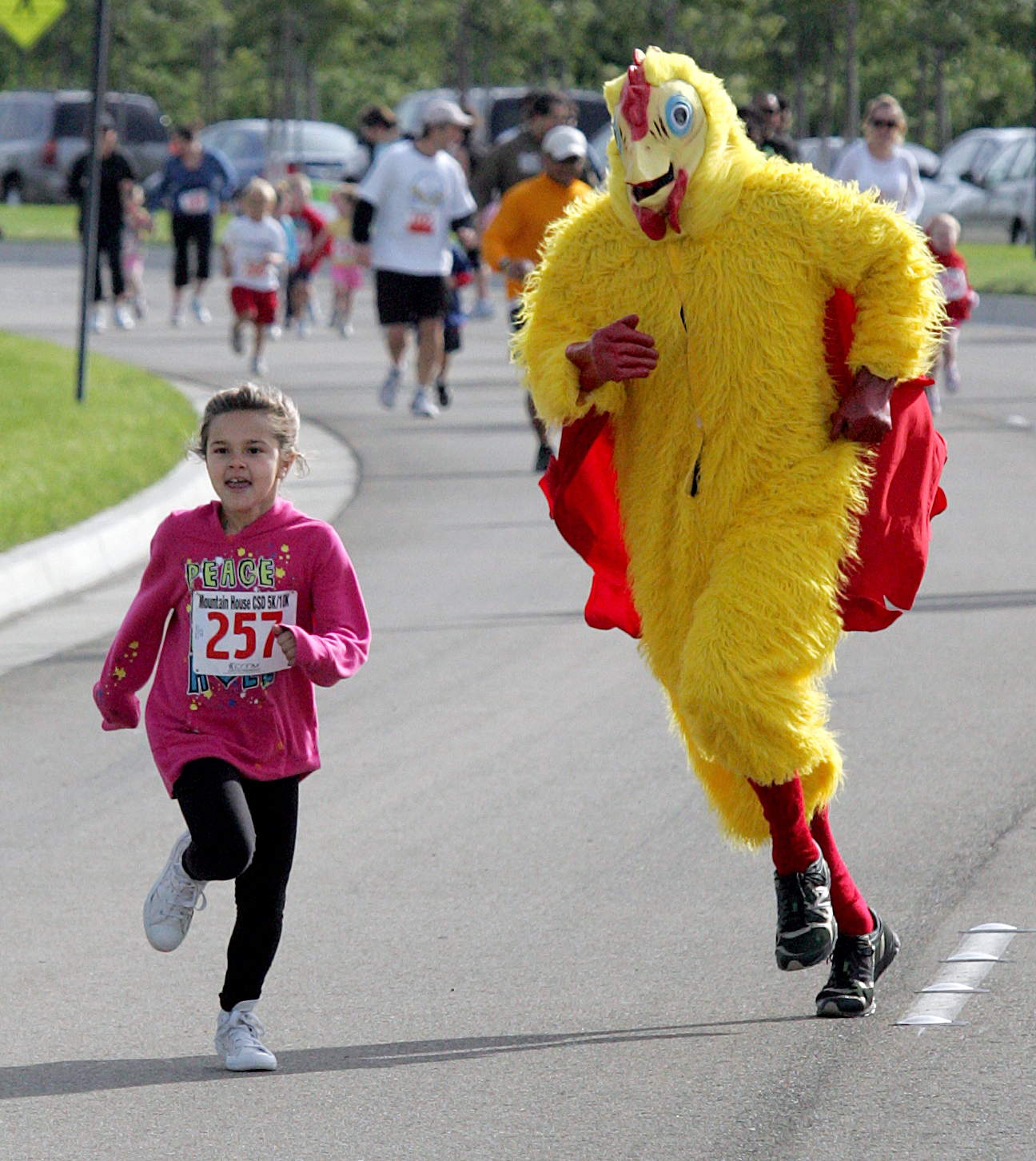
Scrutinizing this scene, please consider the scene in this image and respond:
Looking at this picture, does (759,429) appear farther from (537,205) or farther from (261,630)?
(537,205)

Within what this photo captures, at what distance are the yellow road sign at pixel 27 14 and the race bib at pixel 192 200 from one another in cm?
344

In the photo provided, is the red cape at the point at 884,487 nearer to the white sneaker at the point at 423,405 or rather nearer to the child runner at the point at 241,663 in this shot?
the child runner at the point at 241,663

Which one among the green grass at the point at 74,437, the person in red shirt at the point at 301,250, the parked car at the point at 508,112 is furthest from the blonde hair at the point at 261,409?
the parked car at the point at 508,112

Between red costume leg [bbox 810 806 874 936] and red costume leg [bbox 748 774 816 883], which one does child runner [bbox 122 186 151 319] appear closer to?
red costume leg [bbox 810 806 874 936]

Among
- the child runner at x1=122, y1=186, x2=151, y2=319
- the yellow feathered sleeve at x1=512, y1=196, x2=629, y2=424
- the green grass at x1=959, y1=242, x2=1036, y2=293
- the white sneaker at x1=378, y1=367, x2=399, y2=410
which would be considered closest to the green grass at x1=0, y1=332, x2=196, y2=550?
the white sneaker at x1=378, y1=367, x2=399, y2=410

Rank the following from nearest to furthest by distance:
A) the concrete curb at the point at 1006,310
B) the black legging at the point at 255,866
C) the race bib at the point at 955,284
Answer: the black legging at the point at 255,866 < the race bib at the point at 955,284 < the concrete curb at the point at 1006,310

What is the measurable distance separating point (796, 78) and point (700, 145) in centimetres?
3815

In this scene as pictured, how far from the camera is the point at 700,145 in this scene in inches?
182

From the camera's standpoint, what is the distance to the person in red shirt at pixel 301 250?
71.8ft

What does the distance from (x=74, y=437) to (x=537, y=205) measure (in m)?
2.94

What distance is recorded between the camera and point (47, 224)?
39.4m

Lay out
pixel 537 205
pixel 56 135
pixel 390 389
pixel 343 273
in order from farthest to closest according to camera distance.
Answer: pixel 56 135, pixel 343 273, pixel 390 389, pixel 537 205

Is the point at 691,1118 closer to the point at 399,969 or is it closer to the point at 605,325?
the point at 399,969

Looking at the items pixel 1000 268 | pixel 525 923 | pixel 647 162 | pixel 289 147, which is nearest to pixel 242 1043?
pixel 525 923
